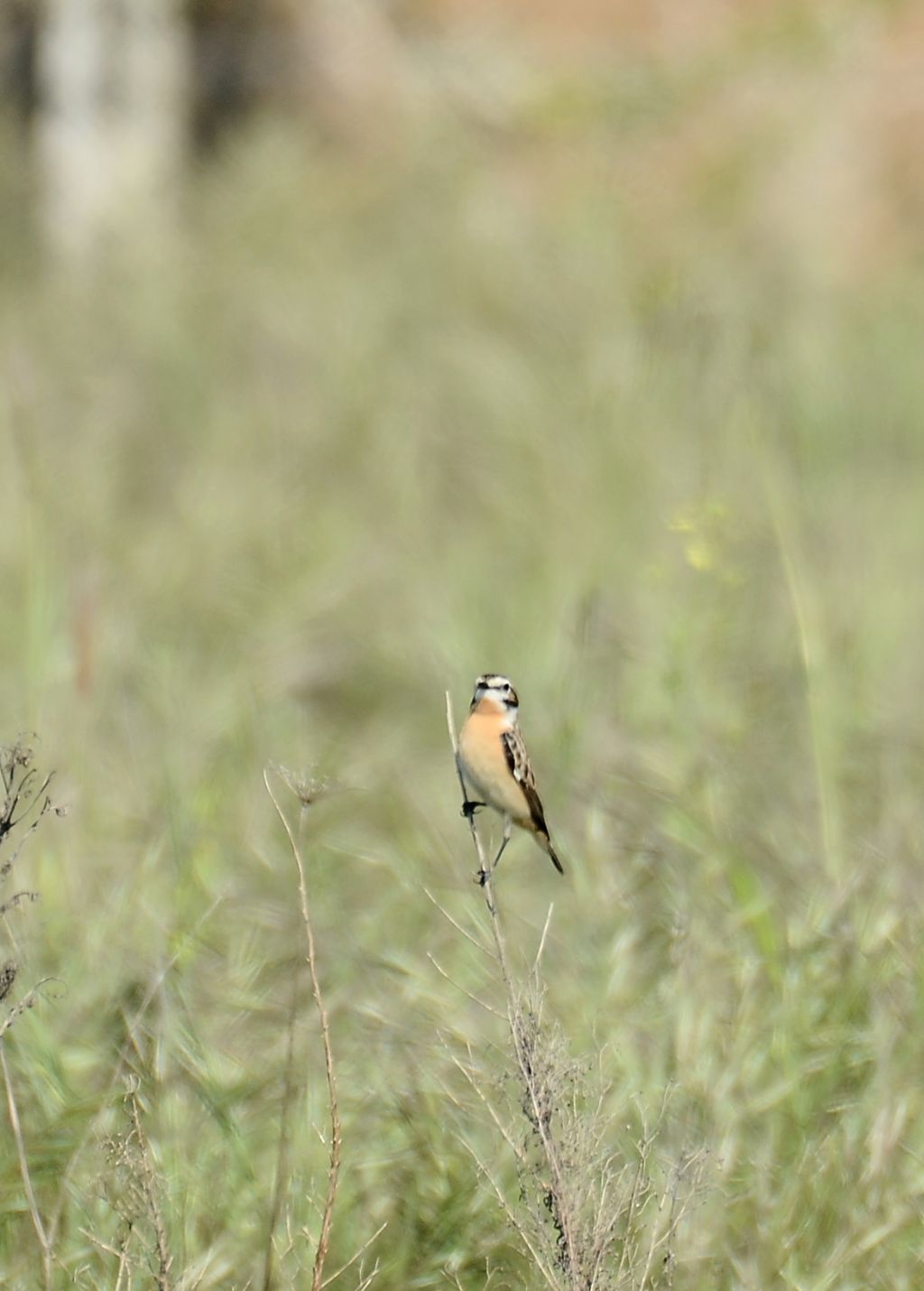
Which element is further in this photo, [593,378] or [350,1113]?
[593,378]

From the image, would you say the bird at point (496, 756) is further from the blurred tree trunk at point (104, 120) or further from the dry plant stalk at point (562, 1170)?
the blurred tree trunk at point (104, 120)

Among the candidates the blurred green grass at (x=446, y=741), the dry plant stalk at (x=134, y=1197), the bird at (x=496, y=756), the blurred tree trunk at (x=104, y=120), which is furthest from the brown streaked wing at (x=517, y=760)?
the blurred tree trunk at (x=104, y=120)

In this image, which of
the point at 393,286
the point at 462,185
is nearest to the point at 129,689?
the point at 393,286

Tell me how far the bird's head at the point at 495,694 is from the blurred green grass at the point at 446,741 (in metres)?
0.30

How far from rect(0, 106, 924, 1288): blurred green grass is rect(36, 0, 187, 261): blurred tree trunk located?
88.9 inches

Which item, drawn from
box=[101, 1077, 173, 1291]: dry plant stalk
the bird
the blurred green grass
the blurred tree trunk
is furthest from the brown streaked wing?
the blurred tree trunk

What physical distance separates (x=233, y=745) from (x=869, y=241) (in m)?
7.03

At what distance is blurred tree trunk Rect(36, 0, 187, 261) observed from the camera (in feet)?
32.6

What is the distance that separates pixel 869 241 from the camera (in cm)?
983

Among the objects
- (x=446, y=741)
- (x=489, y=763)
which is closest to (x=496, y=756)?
(x=489, y=763)

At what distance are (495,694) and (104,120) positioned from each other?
29.2 feet

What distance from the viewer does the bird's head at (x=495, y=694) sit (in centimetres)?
216

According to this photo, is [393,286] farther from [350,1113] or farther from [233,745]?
[350,1113]

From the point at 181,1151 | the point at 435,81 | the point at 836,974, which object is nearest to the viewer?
the point at 181,1151
